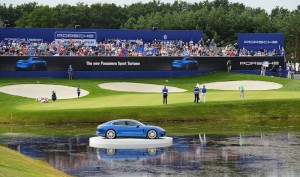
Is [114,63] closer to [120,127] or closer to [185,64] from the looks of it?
[185,64]

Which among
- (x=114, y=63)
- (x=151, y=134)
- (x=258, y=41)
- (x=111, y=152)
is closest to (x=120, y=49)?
(x=114, y=63)

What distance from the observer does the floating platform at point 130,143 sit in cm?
4378

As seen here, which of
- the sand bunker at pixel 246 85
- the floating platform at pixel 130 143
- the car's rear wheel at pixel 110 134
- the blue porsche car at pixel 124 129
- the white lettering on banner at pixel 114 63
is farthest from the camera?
the white lettering on banner at pixel 114 63

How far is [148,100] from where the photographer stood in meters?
68.3

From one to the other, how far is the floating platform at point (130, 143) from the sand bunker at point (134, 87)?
130 feet

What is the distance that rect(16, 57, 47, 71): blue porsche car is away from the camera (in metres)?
87.7

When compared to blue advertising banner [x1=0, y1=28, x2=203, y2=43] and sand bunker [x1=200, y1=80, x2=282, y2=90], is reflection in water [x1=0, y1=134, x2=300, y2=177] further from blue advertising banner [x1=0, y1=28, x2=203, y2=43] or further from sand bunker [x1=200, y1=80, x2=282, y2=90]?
blue advertising banner [x1=0, y1=28, x2=203, y2=43]

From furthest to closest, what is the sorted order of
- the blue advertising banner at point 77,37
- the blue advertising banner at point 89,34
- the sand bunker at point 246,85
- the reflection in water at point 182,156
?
1. the blue advertising banner at point 77,37
2. the blue advertising banner at point 89,34
3. the sand bunker at point 246,85
4. the reflection in water at point 182,156

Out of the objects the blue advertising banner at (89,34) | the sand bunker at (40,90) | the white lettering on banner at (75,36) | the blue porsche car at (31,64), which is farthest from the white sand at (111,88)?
the blue advertising banner at (89,34)

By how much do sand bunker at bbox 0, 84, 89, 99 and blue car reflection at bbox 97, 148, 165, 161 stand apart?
3703cm

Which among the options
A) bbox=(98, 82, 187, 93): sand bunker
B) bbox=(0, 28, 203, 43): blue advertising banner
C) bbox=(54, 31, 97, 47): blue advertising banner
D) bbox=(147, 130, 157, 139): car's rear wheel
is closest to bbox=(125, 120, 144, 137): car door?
bbox=(147, 130, 157, 139): car's rear wheel

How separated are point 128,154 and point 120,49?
54979 millimetres

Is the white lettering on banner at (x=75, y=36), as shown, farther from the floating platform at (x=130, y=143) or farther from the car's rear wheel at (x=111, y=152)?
the car's rear wheel at (x=111, y=152)

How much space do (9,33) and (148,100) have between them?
31.3 m
